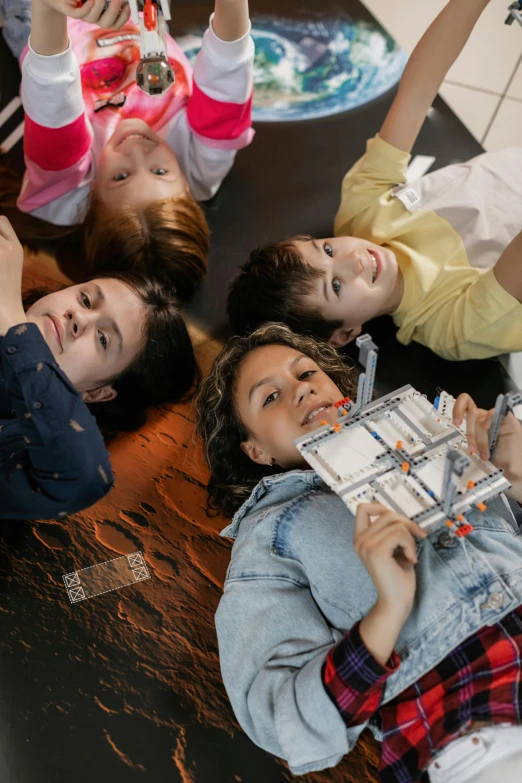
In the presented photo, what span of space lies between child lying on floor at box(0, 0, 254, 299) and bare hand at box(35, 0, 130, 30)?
3.2 inches

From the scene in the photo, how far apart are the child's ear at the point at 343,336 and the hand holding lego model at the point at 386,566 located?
0.70 metres

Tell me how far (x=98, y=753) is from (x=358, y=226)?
137 centimetres

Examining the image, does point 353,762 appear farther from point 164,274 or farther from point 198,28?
point 198,28

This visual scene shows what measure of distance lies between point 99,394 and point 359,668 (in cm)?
87

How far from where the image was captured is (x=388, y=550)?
1.10m

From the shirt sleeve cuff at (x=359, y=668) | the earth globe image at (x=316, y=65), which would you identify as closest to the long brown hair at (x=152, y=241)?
the earth globe image at (x=316, y=65)

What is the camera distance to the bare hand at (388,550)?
110cm

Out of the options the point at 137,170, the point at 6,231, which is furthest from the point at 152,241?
the point at 6,231

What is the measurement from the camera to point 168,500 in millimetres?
1687

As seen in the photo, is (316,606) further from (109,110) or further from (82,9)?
(109,110)

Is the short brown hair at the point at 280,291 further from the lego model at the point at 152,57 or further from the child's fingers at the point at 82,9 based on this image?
the child's fingers at the point at 82,9

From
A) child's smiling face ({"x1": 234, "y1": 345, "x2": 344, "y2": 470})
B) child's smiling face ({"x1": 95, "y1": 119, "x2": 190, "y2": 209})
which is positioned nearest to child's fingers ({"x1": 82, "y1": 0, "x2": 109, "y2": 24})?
child's smiling face ({"x1": 95, "y1": 119, "x2": 190, "y2": 209})

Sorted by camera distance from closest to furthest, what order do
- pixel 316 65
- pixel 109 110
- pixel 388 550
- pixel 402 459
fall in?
pixel 388 550, pixel 402 459, pixel 109 110, pixel 316 65

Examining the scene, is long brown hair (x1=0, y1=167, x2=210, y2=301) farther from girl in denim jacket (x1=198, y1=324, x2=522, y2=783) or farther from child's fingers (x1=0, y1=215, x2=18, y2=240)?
girl in denim jacket (x1=198, y1=324, x2=522, y2=783)
